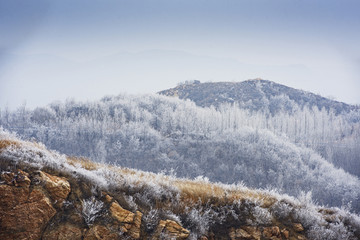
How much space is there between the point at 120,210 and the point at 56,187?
1.20 m

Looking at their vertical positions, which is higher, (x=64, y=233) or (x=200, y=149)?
(x=64, y=233)

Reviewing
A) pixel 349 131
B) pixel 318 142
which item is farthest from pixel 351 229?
pixel 349 131

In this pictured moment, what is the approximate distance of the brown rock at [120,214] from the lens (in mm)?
3934

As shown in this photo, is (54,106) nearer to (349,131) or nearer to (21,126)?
(21,126)

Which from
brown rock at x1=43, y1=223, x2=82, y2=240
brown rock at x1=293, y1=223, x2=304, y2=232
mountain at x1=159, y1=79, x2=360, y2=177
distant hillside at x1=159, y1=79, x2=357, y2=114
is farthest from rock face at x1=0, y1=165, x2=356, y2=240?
distant hillside at x1=159, y1=79, x2=357, y2=114

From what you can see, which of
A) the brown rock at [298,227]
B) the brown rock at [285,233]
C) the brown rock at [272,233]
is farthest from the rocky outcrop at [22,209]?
the brown rock at [298,227]

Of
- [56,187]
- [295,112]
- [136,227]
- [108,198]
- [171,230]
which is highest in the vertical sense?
[295,112]

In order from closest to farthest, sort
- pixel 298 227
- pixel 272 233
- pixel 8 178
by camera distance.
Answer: pixel 8 178 → pixel 272 233 → pixel 298 227

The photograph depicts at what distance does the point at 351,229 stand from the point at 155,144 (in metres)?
47.9

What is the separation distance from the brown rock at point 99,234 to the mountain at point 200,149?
38.1 meters

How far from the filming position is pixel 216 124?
214 feet

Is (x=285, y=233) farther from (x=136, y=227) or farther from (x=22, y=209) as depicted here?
(x=22, y=209)

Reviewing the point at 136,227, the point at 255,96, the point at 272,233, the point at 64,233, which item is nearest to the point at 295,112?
the point at 255,96

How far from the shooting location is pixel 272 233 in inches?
193
